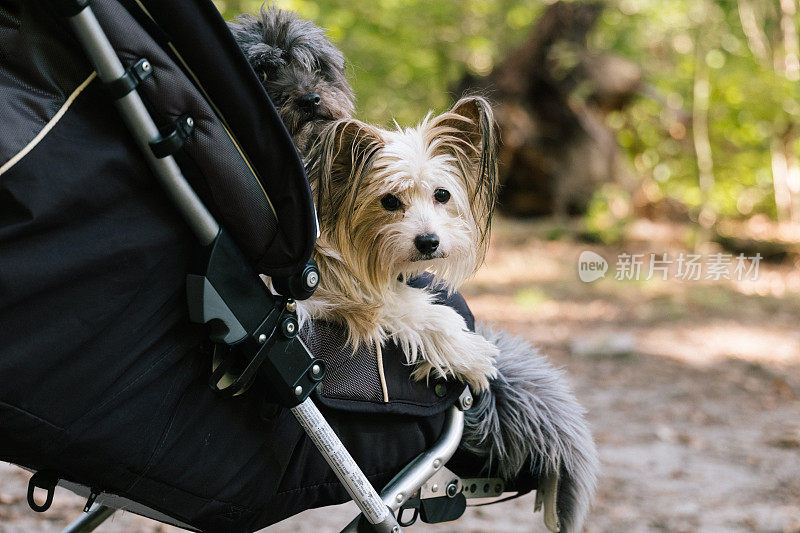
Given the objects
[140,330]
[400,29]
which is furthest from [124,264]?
[400,29]

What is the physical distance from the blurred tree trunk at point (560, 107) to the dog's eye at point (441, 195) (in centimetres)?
859

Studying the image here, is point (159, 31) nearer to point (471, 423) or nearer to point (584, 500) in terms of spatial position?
point (471, 423)

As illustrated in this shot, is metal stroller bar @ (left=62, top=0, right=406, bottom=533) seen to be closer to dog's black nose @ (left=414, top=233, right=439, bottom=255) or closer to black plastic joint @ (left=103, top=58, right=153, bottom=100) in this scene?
black plastic joint @ (left=103, top=58, right=153, bottom=100)

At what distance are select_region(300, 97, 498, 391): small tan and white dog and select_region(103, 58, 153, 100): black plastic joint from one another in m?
0.54

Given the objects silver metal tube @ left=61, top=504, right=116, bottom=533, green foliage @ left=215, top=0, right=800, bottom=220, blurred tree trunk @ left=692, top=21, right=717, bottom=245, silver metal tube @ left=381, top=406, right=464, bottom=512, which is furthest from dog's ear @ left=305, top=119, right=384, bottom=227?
blurred tree trunk @ left=692, top=21, right=717, bottom=245

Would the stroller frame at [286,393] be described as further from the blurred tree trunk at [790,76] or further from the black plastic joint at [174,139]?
the blurred tree trunk at [790,76]

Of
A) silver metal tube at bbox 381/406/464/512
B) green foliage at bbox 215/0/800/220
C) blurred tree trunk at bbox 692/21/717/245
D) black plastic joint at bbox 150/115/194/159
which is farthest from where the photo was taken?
blurred tree trunk at bbox 692/21/717/245

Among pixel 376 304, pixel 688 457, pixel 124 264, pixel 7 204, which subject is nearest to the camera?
pixel 7 204

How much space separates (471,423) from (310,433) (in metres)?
0.47

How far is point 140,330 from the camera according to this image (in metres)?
1.36

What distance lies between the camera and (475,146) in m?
1.97

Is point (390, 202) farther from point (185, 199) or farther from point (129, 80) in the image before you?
point (129, 80)

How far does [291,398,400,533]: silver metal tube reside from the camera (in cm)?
152

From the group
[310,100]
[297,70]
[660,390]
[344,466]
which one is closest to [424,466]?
[344,466]
